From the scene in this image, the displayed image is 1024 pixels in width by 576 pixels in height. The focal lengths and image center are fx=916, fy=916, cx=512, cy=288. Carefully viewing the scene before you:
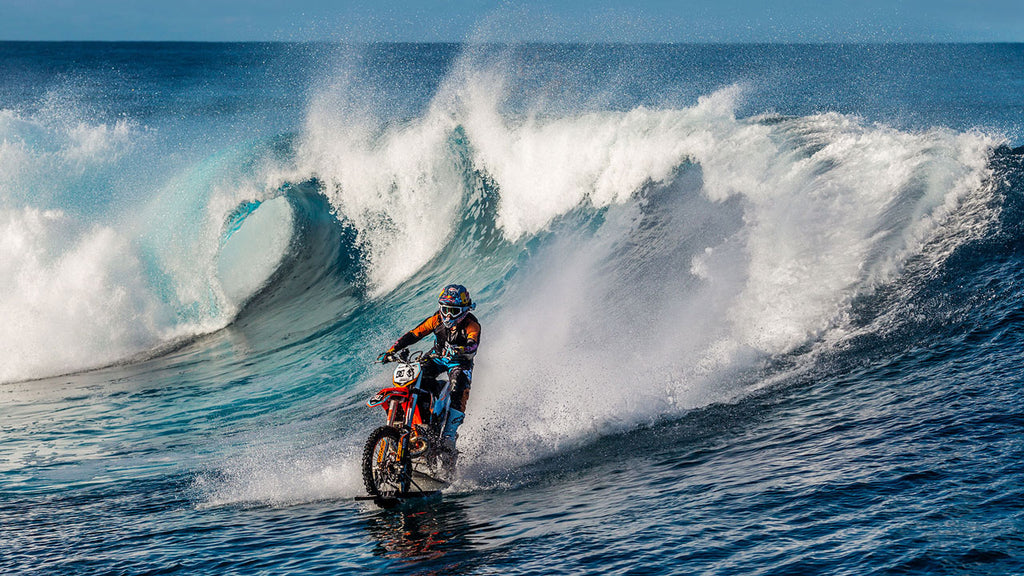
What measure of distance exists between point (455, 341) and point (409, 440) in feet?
4.19

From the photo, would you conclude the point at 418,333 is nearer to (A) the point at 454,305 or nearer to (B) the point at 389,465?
(A) the point at 454,305

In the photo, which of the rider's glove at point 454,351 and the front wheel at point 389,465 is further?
the rider's glove at point 454,351

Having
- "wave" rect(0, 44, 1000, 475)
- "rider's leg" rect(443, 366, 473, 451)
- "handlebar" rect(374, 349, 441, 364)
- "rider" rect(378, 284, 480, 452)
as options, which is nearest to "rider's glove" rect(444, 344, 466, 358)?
"rider" rect(378, 284, 480, 452)

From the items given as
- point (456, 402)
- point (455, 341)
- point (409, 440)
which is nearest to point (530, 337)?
point (455, 341)

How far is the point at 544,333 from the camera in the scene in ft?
37.2

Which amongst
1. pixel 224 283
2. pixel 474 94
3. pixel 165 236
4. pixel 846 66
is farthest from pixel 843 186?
pixel 846 66

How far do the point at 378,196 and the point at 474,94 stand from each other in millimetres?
2866

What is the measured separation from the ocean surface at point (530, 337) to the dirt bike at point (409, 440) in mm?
282

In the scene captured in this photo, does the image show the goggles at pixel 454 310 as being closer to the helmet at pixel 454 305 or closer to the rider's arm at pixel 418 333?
the helmet at pixel 454 305

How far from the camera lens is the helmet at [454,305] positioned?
833 centimetres

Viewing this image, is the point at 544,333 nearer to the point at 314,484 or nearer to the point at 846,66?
the point at 314,484

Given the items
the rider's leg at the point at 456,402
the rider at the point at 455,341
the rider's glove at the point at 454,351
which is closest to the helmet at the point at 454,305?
the rider at the point at 455,341

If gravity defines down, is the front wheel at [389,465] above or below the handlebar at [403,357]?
below

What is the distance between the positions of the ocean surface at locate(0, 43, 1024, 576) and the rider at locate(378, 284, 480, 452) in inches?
20.5
